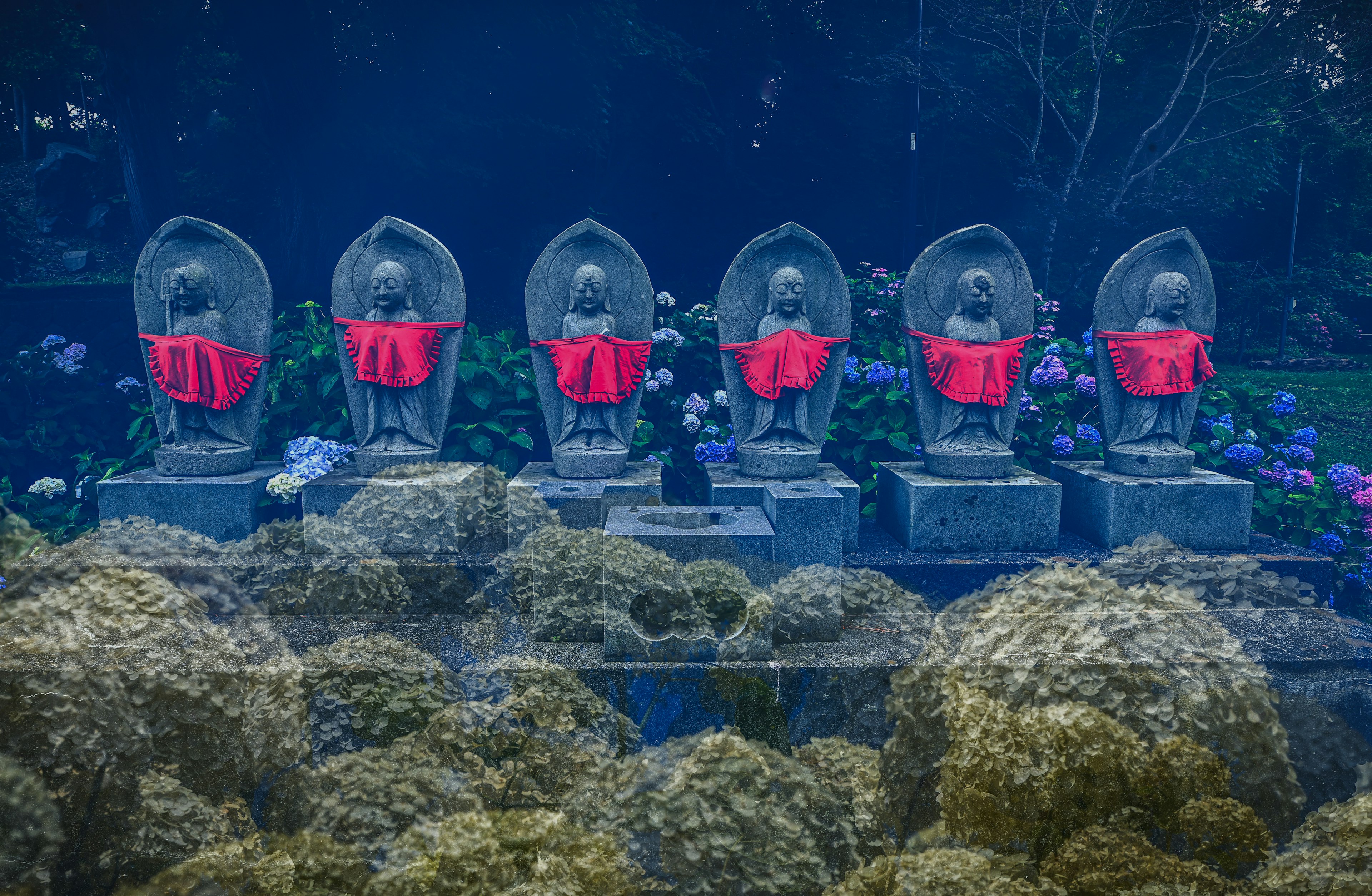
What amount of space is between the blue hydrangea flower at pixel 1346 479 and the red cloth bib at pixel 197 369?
19.2 ft

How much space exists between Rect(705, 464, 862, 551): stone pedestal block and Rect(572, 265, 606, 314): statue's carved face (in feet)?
3.52

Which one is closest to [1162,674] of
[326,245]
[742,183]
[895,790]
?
[895,790]

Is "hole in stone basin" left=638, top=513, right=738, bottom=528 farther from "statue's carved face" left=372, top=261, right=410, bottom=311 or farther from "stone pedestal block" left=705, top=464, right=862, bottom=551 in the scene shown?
"statue's carved face" left=372, top=261, right=410, bottom=311

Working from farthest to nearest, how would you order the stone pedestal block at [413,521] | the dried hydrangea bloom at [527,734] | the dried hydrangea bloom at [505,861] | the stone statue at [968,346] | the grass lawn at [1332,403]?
the grass lawn at [1332,403] → the stone statue at [968,346] → the stone pedestal block at [413,521] → the dried hydrangea bloom at [527,734] → the dried hydrangea bloom at [505,861]

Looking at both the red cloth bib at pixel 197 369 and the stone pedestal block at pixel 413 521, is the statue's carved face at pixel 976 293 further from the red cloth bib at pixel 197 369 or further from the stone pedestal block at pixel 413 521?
the red cloth bib at pixel 197 369

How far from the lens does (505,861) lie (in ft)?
5.12

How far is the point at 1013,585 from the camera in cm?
228

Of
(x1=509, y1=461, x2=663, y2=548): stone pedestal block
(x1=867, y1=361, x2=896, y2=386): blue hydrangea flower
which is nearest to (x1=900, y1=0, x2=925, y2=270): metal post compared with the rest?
→ (x1=867, y1=361, x2=896, y2=386): blue hydrangea flower

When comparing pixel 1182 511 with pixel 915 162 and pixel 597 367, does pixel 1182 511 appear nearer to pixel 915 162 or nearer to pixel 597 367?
pixel 915 162

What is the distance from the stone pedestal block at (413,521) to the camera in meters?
3.12

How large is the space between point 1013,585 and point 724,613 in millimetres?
822

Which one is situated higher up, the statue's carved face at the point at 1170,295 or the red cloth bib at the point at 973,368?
the statue's carved face at the point at 1170,295

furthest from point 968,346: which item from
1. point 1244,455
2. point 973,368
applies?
point 1244,455

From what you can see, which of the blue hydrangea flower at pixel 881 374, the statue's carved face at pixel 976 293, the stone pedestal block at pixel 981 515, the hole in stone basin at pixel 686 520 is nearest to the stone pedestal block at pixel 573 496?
the hole in stone basin at pixel 686 520
